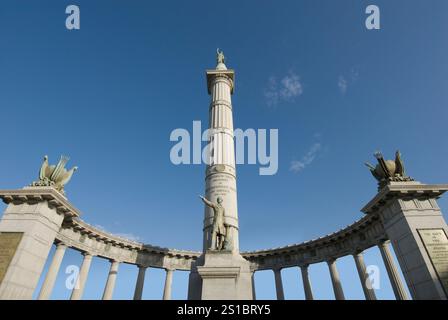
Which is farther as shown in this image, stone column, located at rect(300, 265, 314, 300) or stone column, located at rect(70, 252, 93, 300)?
stone column, located at rect(300, 265, 314, 300)

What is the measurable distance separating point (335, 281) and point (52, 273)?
35.0 meters

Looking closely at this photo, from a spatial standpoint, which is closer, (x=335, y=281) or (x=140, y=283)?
(x=335, y=281)

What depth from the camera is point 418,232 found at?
21125 millimetres

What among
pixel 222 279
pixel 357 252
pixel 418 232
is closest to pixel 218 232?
pixel 222 279

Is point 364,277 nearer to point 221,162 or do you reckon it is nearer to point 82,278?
point 221,162

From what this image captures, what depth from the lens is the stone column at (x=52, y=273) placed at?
1095 inches

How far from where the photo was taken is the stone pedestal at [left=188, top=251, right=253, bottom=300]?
17077 millimetres

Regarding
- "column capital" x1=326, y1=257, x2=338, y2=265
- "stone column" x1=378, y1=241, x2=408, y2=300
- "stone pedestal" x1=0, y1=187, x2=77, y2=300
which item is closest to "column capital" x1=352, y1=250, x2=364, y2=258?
"column capital" x1=326, y1=257, x2=338, y2=265

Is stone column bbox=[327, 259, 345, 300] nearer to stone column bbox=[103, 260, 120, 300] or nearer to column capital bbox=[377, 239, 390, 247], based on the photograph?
column capital bbox=[377, 239, 390, 247]

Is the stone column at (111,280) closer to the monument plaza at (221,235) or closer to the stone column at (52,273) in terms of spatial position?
the monument plaza at (221,235)

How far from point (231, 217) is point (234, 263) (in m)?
6.04

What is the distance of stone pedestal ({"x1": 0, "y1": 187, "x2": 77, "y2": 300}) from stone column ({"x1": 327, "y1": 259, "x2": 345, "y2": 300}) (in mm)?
33379
